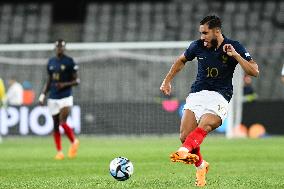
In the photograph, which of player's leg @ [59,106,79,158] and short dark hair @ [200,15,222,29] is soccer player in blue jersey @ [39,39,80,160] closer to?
player's leg @ [59,106,79,158]

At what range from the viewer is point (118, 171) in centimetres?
939

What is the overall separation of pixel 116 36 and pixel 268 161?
19.2 metres

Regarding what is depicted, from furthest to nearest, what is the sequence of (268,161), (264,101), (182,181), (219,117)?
(264,101) → (268,161) → (182,181) → (219,117)

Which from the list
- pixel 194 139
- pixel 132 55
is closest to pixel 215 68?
pixel 194 139

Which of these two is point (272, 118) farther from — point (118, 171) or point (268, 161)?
point (118, 171)

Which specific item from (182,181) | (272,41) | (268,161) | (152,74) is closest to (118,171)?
(182,181)

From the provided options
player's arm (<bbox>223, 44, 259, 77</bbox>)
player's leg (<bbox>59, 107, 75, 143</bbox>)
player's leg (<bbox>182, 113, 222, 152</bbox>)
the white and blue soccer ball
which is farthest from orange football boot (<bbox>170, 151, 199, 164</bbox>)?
player's leg (<bbox>59, 107, 75, 143</bbox>)

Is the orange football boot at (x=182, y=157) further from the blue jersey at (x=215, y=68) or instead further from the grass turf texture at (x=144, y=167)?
the blue jersey at (x=215, y=68)

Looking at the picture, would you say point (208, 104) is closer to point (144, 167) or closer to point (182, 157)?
point (182, 157)

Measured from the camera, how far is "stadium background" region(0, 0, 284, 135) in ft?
81.3

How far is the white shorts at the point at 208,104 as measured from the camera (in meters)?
9.31

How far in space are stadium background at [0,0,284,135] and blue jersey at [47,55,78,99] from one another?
26.6 ft

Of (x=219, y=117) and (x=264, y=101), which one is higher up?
(x=219, y=117)

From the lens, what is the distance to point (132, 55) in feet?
85.7
